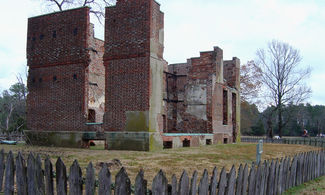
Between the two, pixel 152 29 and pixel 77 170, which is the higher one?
pixel 152 29

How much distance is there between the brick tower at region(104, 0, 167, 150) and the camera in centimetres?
1267

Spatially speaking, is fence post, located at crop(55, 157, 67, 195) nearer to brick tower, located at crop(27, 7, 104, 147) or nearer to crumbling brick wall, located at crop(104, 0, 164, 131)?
crumbling brick wall, located at crop(104, 0, 164, 131)

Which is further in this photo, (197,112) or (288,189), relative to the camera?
(197,112)

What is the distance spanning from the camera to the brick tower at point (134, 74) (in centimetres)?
1267

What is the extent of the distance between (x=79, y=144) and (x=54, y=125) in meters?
1.78

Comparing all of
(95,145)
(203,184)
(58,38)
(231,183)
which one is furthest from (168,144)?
(203,184)

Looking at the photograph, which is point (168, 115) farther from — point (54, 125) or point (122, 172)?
point (122, 172)

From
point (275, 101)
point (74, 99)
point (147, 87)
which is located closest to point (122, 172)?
point (147, 87)

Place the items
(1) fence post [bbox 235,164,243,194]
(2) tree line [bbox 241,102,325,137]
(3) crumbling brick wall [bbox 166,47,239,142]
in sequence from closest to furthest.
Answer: (1) fence post [bbox 235,164,243,194]
(3) crumbling brick wall [bbox 166,47,239,142]
(2) tree line [bbox 241,102,325,137]

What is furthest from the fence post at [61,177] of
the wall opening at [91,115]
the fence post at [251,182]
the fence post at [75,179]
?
the wall opening at [91,115]

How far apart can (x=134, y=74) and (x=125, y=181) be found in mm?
9470

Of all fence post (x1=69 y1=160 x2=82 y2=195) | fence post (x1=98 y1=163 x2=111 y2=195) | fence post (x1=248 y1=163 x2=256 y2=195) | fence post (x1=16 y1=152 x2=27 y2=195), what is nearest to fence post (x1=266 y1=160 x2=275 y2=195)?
fence post (x1=248 y1=163 x2=256 y2=195)

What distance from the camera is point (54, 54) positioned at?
14.9 meters

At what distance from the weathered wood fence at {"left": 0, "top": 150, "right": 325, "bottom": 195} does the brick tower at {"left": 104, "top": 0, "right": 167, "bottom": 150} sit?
21.7ft
